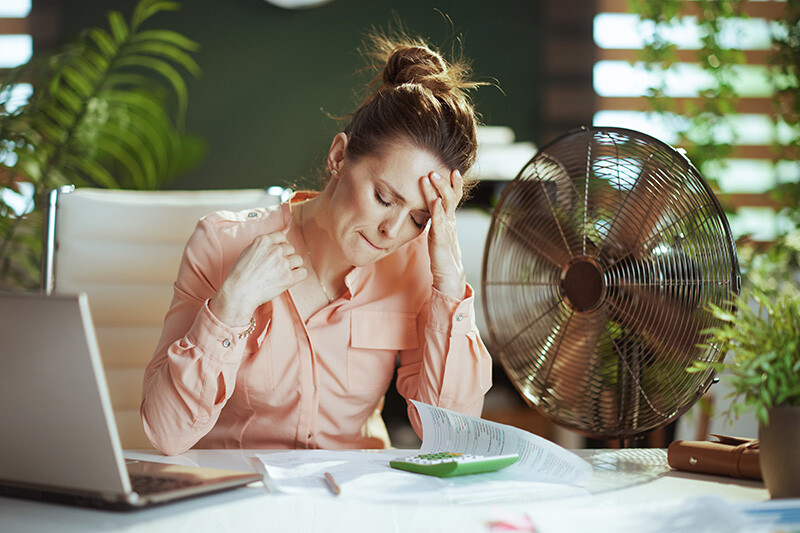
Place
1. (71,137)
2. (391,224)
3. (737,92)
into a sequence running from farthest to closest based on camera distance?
(737,92) → (71,137) → (391,224)

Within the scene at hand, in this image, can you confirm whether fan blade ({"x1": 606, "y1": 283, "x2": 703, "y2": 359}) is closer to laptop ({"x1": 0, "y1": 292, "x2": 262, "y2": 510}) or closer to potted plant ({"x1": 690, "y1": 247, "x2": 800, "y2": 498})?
potted plant ({"x1": 690, "y1": 247, "x2": 800, "y2": 498})

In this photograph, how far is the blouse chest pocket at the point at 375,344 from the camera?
1.33 m

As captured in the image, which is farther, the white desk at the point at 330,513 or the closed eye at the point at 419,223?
the closed eye at the point at 419,223

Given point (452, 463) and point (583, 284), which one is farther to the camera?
point (583, 284)

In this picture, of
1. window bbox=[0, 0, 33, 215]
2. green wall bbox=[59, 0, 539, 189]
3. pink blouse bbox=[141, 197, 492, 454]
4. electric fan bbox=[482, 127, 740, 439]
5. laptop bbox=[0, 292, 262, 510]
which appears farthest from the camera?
green wall bbox=[59, 0, 539, 189]

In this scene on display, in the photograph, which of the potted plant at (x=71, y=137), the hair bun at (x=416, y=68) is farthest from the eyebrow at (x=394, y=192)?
the potted plant at (x=71, y=137)

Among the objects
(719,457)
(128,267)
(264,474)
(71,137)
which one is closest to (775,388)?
(719,457)

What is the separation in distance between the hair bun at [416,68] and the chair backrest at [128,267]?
40 centimetres

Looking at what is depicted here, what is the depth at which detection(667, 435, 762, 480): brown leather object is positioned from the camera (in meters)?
0.94

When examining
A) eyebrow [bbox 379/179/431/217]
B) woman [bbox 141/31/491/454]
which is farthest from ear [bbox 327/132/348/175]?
eyebrow [bbox 379/179/431/217]

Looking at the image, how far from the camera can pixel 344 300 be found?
1330 mm

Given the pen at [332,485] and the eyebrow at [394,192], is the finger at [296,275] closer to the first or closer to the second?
the eyebrow at [394,192]

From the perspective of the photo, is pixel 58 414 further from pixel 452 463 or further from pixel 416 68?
pixel 416 68

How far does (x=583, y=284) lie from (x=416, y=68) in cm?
48
